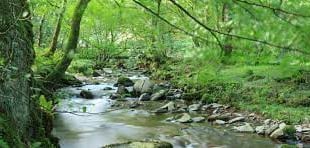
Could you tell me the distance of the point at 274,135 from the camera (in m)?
9.59

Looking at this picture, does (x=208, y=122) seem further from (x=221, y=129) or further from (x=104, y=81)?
(x=104, y=81)

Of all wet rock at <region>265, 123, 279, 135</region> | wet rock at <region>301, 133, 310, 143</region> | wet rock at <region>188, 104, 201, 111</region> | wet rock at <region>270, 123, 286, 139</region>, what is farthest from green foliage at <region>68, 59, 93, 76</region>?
wet rock at <region>301, 133, 310, 143</region>

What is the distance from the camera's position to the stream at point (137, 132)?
366 inches

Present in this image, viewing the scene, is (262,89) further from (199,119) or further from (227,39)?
(227,39)

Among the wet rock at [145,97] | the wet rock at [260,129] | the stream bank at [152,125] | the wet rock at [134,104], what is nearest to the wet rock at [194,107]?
the stream bank at [152,125]

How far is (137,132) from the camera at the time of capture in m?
10.3

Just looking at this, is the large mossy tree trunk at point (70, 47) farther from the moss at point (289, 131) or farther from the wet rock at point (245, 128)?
the moss at point (289, 131)

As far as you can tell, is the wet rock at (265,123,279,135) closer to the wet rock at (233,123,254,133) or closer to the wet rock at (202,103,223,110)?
the wet rock at (233,123,254,133)

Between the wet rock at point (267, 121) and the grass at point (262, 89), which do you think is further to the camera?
the grass at point (262, 89)

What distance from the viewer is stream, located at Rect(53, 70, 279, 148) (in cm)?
930

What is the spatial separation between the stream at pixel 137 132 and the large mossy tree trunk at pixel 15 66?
4070 mm

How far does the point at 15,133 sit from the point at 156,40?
1800 cm

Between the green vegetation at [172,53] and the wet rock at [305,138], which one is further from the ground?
the green vegetation at [172,53]

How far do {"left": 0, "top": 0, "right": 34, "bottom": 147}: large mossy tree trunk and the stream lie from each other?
4070 mm
